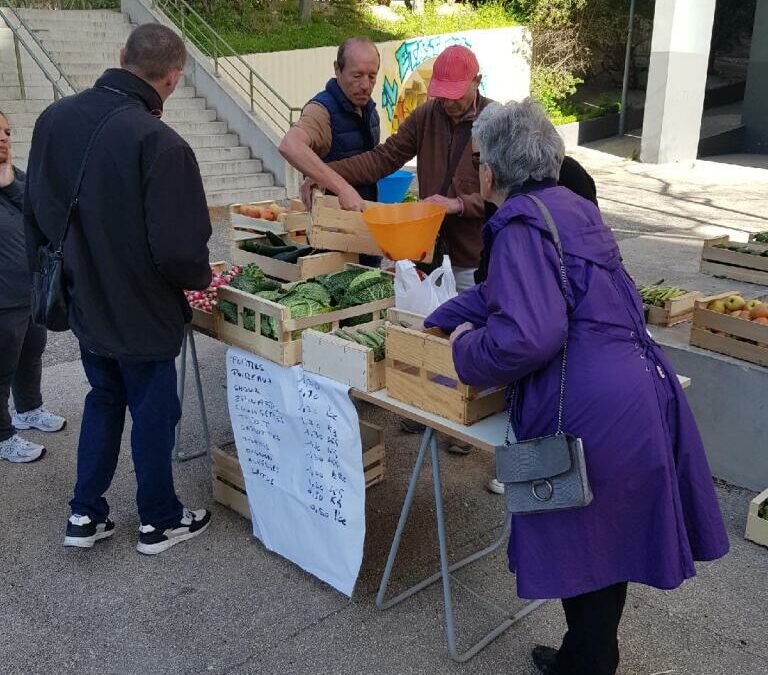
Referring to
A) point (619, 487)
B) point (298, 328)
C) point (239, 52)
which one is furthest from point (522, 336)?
point (239, 52)

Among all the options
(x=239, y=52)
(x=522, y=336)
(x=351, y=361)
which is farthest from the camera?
(x=239, y=52)

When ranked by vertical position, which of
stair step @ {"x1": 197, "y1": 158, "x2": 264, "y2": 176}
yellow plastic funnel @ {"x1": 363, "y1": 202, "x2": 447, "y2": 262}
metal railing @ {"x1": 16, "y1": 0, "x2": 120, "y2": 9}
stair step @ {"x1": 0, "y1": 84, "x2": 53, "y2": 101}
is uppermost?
metal railing @ {"x1": 16, "y1": 0, "x2": 120, "y2": 9}

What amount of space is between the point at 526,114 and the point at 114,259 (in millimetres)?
1649

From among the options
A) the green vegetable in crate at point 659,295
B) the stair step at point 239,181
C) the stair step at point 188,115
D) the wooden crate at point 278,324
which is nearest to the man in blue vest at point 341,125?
the wooden crate at point 278,324

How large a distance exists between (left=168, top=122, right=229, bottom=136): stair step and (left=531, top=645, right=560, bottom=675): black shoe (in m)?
10.8

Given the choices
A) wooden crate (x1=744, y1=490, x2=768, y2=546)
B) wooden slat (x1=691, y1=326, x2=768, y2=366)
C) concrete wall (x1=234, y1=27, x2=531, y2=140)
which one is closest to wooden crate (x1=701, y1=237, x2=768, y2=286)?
wooden slat (x1=691, y1=326, x2=768, y2=366)

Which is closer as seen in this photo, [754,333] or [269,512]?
[269,512]

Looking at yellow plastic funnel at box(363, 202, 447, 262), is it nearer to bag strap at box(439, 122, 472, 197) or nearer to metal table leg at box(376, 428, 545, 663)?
bag strap at box(439, 122, 472, 197)

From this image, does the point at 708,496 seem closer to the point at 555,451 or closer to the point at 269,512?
the point at 555,451

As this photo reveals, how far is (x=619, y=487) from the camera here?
2119 mm

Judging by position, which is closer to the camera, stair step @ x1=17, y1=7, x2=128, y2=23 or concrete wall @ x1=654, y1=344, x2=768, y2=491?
concrete wall @ x1=654, y1=344, x2=768, y2=491

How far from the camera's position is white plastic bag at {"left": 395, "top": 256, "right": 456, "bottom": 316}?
115 inches

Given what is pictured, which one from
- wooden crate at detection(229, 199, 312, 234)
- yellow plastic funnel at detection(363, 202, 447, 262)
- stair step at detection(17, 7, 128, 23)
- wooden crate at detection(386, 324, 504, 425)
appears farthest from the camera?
stair step at detection(17, 7, 128, 23)

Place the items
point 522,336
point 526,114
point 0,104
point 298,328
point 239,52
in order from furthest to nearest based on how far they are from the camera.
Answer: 1. point 239,52
2. point 0,104
3. point 298,328
4. point 526,114
5. point 522,336
